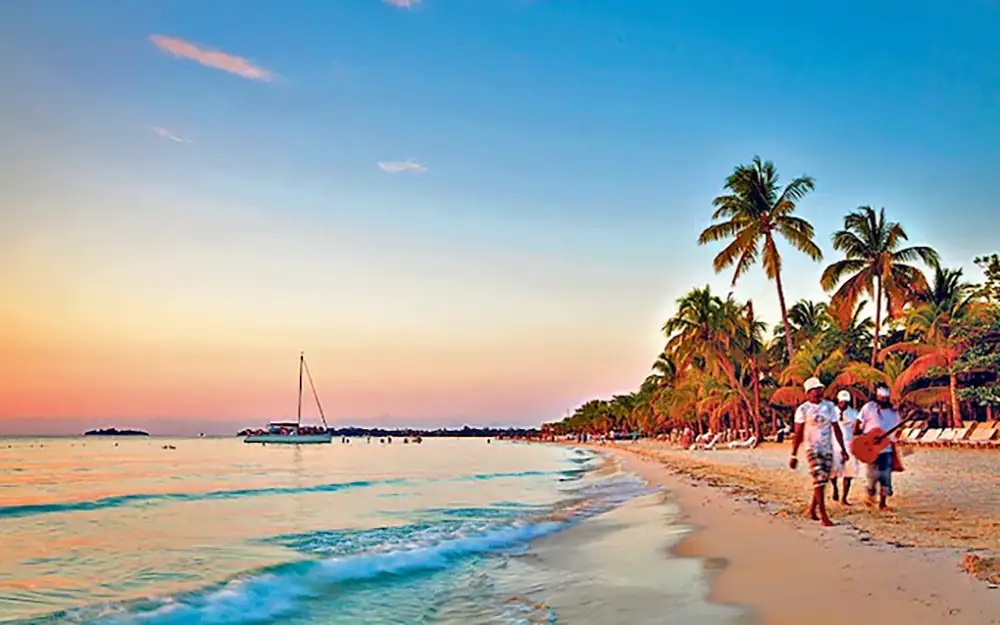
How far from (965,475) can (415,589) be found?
37.7 ft

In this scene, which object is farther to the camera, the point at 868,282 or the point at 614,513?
the point at 868,282

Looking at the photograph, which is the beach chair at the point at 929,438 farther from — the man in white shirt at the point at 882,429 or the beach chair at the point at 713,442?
the man in white shirt at the point at 882,429

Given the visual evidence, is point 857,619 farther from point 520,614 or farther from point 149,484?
point 149,484

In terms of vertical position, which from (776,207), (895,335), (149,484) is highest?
(776,207)

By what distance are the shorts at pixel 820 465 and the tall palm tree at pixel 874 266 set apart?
25.7 m

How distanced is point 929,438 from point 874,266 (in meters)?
9.56

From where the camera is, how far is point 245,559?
10328 mm

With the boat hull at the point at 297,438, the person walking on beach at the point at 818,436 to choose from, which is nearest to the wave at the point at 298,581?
the person walking on beach at the point at 818,436

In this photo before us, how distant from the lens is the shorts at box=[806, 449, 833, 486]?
348 inches

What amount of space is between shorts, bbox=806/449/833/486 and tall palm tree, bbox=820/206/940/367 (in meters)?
25.7

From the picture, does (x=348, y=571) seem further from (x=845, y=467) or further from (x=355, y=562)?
(x=845, y=467)

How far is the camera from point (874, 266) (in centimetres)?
3256

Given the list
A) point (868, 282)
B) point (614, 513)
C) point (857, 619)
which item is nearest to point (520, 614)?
point (857, 619)

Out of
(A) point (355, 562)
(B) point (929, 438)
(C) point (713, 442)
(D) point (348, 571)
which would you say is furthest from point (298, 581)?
(C) point (713, 442)
